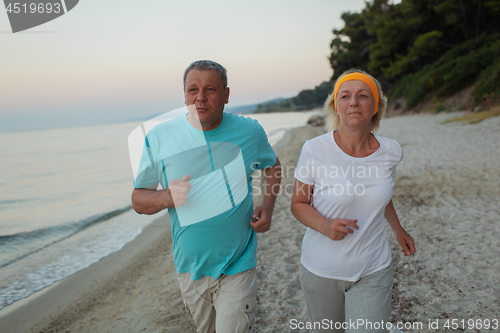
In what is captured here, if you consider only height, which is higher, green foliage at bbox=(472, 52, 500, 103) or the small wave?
green foliage at bbox=(472, 52, 500, 103)

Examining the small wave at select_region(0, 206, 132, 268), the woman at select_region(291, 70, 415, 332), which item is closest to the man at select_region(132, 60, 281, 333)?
the woman at select_region(291, 70, 415, 332)

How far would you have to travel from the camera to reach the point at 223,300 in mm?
2090

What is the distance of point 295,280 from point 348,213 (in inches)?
89.0

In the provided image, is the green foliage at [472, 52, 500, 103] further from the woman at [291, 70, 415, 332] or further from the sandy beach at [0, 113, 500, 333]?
the woman at [291, 70, 415, 332]

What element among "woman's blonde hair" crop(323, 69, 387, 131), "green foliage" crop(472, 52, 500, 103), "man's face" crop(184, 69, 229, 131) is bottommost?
"green foliage" crop(472, 52, 500, 103)

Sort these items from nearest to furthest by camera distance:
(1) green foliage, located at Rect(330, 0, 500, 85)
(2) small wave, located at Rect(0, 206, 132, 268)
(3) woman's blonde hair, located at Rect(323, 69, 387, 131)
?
(3) woman's blonde hair, located at Rect(323, 69, 387, 131) < (2) small wave, located at Rect(0, 206, 132, 268) < (1) green foliage, located at Rect(330, 0, 500, 85)

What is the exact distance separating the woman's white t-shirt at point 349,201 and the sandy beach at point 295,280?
4.63ft

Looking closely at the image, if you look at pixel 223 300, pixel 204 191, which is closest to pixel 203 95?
pixel 204 191

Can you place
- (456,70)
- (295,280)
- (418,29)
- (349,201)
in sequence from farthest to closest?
(418,29), (456,70), (295,280), (349,201)

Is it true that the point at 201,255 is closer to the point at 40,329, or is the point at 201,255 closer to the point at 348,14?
the point at 40,329

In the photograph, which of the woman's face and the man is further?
the man

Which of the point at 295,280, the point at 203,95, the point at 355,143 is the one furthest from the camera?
the point at 295,280

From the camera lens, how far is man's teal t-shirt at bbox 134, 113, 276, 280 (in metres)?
2.06

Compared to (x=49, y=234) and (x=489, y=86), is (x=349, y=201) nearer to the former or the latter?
(x=49, y=234)
